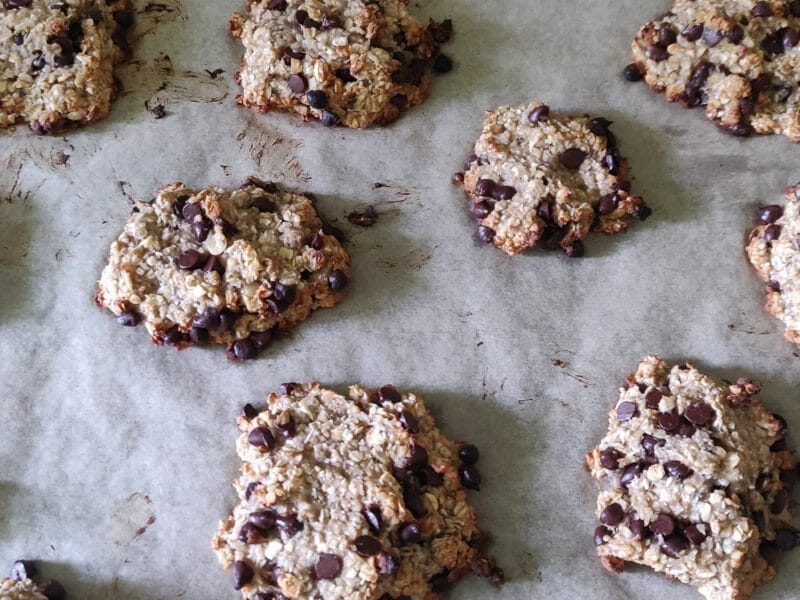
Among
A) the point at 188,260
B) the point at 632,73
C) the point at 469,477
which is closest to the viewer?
the point at 469,477

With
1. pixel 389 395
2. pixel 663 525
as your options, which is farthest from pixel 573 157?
pixel 663 525

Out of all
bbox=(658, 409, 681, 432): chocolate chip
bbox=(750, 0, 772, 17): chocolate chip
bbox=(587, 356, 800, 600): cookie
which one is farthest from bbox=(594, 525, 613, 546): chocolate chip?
bbox=(750, 0, 772, 17): chocolate chip

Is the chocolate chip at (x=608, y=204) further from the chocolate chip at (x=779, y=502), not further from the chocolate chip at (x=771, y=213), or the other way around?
the chocolate chip at (x=779, y=502)

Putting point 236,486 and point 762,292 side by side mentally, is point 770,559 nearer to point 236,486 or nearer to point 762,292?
point 762,292

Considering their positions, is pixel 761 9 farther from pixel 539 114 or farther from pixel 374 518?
pixel 374 518

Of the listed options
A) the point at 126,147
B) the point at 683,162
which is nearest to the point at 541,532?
the point at 683,162

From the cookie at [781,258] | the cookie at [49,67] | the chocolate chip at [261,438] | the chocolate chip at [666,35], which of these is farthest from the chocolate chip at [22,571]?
the chocolate chip at [666,35]
